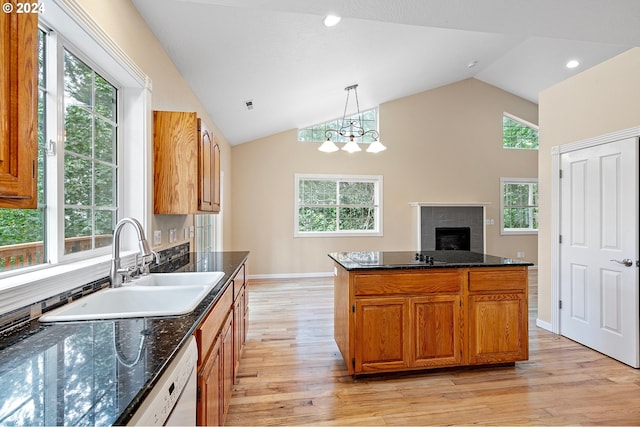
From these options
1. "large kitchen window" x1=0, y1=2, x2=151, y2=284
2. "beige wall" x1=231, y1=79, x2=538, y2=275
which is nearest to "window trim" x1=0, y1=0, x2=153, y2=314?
"large kitchen window" x1=0, y1=2, x2=151, y2=284

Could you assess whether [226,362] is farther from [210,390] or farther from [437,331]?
[437,331]

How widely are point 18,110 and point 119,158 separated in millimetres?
1535

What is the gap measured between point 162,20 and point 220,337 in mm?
2211

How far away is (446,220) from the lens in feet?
21.9

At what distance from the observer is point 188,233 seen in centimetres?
338

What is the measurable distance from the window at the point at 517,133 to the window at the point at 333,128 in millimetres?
3003

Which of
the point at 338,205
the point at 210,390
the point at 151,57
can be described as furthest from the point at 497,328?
the point at 338,205

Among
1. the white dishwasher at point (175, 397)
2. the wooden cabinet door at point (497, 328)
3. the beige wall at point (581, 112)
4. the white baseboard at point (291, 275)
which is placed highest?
the beige wall at point (581, 112)

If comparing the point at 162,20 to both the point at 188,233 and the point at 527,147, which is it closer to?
the point at 188,233

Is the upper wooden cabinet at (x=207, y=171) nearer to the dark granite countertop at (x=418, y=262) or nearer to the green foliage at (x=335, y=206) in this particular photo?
the dark granite countertop at (x=418, y=262)

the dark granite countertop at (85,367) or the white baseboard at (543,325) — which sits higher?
the dark granite countertop at (85,367)

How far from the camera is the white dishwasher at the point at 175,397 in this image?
771mm

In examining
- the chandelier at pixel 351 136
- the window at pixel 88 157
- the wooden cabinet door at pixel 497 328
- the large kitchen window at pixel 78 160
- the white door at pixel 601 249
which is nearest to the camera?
the large kitchen window at pixel 78 160

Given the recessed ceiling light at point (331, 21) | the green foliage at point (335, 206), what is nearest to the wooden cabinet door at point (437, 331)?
the recessed ceiling light at point (331, 21)
